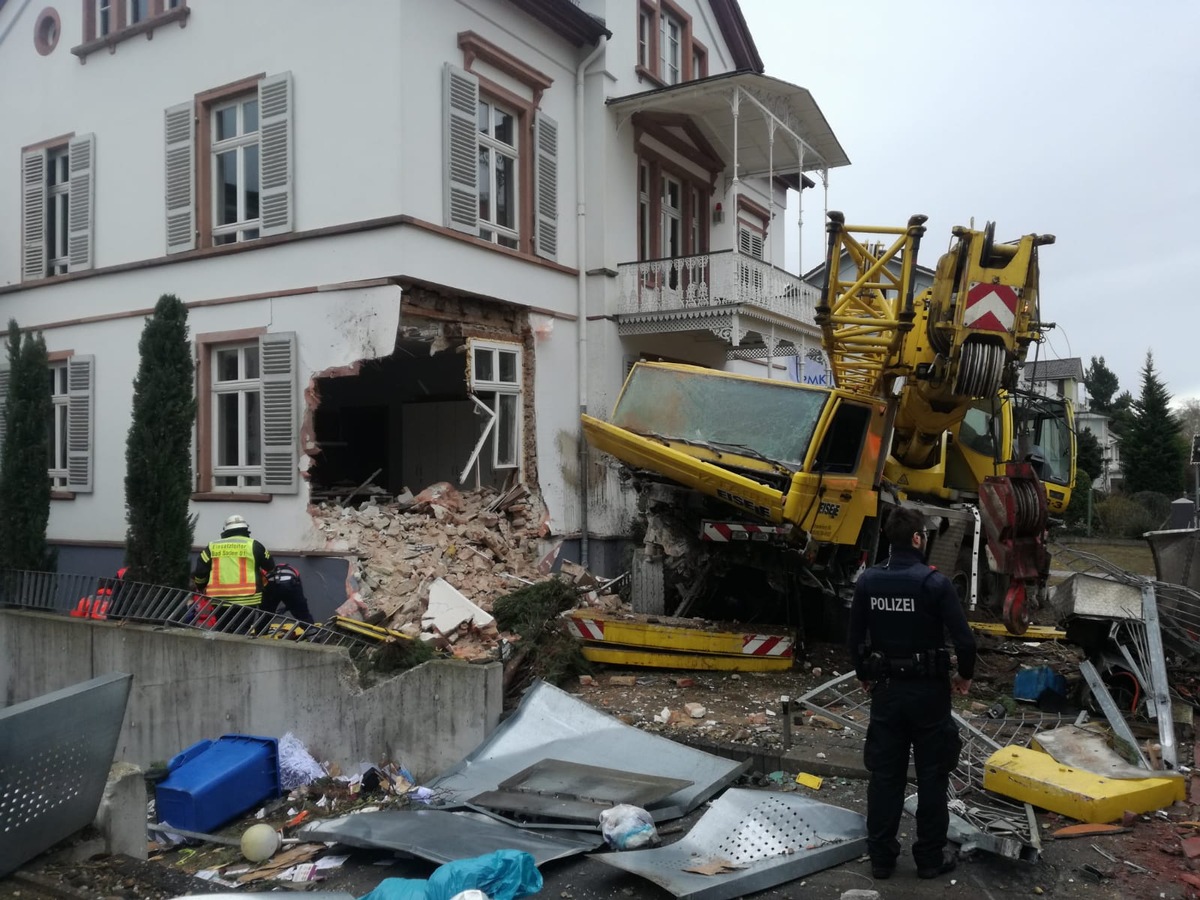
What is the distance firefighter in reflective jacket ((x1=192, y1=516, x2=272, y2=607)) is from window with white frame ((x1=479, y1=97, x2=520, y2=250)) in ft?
16.5

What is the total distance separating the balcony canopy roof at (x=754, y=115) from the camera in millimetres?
13617

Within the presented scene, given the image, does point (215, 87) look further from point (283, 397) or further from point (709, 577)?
point (709, 577)

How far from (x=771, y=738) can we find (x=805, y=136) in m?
11.4

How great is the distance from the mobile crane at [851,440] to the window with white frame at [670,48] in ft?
27.2

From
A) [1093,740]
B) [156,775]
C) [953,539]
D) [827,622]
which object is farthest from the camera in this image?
[827,622]

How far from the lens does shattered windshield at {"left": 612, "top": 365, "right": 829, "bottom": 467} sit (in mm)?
8641

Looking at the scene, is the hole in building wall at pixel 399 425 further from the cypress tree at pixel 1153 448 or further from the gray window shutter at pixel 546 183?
the cypress tree at pixel 1153 448

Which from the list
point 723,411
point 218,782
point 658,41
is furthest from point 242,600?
point 658,41

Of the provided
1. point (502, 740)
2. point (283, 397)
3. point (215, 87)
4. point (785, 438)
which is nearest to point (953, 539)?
point (785, 438)

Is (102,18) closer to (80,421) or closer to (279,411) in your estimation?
(80,421)

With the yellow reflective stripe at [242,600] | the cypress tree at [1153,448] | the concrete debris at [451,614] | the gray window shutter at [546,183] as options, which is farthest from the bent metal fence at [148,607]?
the cypress tree at [1153,448]

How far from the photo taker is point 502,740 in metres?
7.03

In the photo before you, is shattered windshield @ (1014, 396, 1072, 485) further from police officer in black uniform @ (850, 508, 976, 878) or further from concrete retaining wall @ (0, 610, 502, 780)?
concrete retaining wall @ (0, 610, 502, 780)

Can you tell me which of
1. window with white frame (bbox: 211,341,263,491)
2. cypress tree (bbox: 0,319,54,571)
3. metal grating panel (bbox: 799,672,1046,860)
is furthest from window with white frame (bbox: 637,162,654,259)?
metal grating panel (bbox: 799,672,1046,860)
